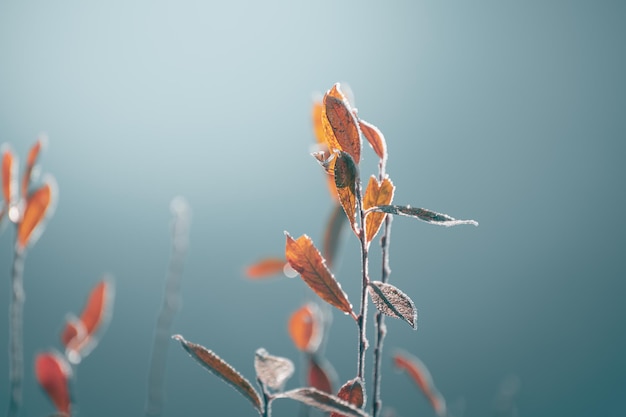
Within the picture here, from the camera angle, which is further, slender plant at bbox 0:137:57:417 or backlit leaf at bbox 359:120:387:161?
slender plant at bbox 0:137:57:417

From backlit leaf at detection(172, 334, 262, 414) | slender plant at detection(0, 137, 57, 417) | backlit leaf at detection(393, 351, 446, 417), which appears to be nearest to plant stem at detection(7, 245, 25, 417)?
slender plant at detection(0, 137, 57, 417)

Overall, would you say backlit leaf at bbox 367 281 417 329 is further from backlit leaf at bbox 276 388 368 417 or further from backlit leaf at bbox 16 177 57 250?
backlit leaf at bbox 16 177 57 250

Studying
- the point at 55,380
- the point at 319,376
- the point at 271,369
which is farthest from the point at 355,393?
the point at 55,380

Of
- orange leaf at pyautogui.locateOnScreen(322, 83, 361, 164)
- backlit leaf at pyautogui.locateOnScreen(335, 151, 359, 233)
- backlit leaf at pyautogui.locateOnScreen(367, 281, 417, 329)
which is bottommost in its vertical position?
backlit leaf at pyautogui.locateOnScreen(367, 281, 417, 329)

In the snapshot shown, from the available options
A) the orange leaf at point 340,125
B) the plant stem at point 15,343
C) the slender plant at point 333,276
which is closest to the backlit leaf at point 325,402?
the slender plant at point 333,276

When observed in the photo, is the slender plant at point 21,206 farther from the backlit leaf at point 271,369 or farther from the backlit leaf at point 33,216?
the backlit leaf at point 271,369
